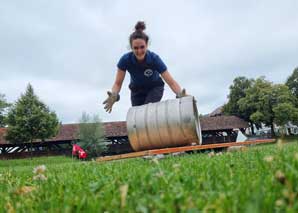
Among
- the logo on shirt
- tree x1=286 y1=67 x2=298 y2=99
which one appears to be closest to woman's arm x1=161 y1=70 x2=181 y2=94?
the logo on shirt

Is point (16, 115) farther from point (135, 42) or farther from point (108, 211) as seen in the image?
point (108, 211)

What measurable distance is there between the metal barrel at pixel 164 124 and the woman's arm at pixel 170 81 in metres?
0.37

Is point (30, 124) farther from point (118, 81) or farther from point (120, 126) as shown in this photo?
point (118, 81)

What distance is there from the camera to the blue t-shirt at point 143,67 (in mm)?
6812

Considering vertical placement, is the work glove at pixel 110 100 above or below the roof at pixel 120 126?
below

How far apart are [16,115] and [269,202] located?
44431mm

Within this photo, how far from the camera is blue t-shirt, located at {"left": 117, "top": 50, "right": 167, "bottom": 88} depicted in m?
6.81

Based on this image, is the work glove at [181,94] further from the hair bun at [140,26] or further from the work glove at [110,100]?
the hair bun at [140,26]

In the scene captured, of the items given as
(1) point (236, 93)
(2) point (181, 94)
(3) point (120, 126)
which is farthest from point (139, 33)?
(1) point (236, 93)

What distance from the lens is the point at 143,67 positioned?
680 centimetres

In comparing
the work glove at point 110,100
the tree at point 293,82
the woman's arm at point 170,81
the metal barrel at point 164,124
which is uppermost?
the tree at point 293,82

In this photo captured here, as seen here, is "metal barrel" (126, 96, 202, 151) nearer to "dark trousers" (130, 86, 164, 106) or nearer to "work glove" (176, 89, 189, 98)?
"work glove" (176, 89, 189, 98)

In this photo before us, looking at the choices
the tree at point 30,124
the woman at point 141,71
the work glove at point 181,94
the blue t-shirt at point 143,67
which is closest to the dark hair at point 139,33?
the woman at point 141,71

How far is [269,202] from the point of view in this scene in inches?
41.7
